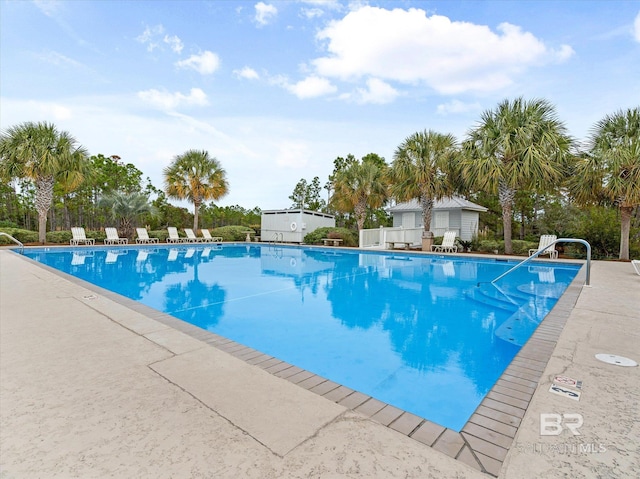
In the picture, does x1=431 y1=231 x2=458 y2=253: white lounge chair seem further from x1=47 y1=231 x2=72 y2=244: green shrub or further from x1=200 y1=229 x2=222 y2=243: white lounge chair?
x1=47 y1=231 x2=72 y2=244: green shrub

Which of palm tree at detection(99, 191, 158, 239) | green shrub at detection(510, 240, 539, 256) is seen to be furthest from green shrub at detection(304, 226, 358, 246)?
palm tree at detection(99, 191, 158, 239)

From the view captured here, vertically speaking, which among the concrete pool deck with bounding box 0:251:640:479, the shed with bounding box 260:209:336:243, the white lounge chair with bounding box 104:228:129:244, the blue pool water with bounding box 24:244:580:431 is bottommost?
the blue pool water with bounding box 24:244:580:431

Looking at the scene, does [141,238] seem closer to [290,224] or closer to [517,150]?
[290,224]

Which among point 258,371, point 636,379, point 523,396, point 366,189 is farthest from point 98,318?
point 366,189

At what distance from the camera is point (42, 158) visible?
54.2 ft

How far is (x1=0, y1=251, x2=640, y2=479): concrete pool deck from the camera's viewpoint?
164cm

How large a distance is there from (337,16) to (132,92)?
985 centimetres

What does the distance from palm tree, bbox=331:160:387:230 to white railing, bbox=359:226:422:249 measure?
0.90 meters

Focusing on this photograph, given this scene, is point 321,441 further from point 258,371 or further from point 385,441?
point 258,371

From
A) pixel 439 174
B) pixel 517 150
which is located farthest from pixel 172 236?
pixel 517 150

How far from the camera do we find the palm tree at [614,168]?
1162cm

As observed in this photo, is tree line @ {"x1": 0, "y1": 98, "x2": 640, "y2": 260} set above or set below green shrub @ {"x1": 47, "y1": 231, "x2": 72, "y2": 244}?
above

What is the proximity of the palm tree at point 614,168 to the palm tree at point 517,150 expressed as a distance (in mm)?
871

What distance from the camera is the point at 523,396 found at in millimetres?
2453
